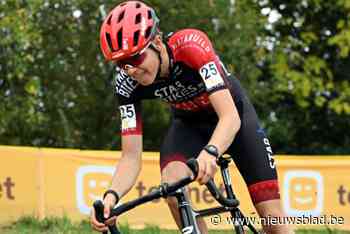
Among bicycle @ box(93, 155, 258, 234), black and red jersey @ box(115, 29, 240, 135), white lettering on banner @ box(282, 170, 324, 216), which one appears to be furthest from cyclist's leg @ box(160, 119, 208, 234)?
white lettering on banner @ box(282, 170, 324, 216)

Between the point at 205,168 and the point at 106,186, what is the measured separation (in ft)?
18.8

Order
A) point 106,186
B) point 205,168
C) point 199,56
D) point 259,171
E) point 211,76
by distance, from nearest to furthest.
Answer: point 205,168 < point 211,76 < point 199,56 < point 259,171 < point 106,186

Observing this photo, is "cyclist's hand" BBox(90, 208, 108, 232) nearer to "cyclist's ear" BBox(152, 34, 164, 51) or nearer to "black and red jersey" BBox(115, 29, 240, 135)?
"black and red jersey" BBox(115, 29, 240, 135)

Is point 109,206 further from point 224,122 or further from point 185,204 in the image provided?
point 224,122

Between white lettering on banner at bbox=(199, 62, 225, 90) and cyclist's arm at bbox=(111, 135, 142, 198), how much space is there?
0.64 metres

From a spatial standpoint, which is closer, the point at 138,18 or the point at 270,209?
the point at 138,18

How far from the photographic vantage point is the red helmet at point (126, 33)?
11.7 feet

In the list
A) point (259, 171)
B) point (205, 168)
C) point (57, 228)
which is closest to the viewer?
point (205, 168)

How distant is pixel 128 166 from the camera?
13.5 ft

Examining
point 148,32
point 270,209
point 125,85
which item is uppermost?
point 148,32

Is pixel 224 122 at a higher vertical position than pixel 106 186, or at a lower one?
higher

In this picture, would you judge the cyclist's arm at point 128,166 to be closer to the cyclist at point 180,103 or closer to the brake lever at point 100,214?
the cyclist at point 180,103

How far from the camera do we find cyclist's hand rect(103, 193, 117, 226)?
3463 mm

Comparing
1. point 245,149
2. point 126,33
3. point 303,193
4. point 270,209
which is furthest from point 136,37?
point 303,193
